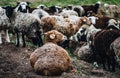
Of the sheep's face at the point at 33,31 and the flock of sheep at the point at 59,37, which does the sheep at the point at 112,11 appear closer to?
the flock of sheep at the point at 59,37

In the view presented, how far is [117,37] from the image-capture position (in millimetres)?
13508

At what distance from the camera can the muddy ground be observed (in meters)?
11.1

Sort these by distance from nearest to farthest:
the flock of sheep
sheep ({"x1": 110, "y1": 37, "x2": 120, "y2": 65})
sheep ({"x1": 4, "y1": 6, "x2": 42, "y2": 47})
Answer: the flock of sheep, sheep ({"x1": 110, "y1": 37, "x2": 120, "y2": 65}), sheep ({"x1": 4, "y1": 6, "x2": 42, "y2": 47})

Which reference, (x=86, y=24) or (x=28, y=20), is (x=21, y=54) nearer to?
(x=28, y=20)

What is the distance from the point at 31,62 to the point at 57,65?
3.79 feet

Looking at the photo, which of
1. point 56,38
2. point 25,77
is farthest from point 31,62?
point 56,38

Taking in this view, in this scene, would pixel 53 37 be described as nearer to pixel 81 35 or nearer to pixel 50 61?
pixel 81 35

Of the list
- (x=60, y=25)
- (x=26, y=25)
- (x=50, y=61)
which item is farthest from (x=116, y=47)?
(x=60, y=25)

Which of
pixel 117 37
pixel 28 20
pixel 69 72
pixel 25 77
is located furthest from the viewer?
pixel 28 20

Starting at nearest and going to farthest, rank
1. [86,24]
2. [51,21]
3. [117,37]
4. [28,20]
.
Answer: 1. [117,37]
2. [28,20]
3. [51,21]
4. [86,24]

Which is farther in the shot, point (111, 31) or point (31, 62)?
point (111, 31)

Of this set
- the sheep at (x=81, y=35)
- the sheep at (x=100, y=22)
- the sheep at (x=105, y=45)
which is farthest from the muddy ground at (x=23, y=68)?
the sheep at (x=100, y=22)

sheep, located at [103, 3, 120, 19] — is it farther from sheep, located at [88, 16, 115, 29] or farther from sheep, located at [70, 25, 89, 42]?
sheep, located at [70, 25, 89, 42]

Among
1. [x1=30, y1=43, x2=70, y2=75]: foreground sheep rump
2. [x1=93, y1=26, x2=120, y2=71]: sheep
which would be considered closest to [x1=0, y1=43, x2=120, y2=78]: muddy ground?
[x1=30, y1=43, x2=70, y2=75]: foreground sheep rump
